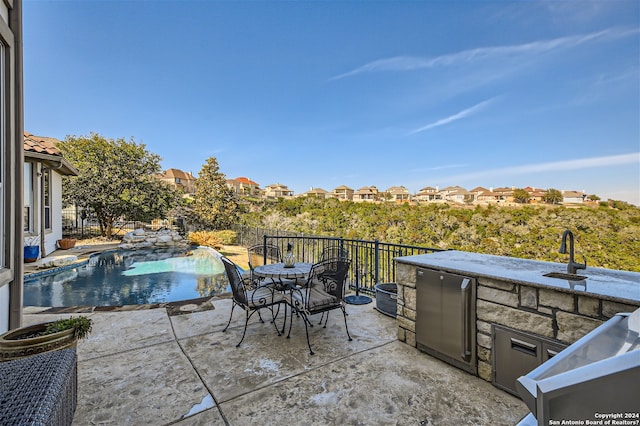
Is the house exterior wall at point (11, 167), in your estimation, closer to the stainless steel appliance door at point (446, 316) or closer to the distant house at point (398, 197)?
the stainless steel appliance door at point (446, 316)

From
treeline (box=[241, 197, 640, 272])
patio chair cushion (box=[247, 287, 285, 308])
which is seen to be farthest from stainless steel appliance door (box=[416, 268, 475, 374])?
treeline (box=[241, 197, 640, 272])

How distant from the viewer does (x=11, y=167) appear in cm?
262

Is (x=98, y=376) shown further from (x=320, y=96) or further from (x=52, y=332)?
(x=320, y=96)

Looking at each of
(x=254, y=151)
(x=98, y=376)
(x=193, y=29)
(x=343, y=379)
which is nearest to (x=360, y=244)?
(x=343, y=379)

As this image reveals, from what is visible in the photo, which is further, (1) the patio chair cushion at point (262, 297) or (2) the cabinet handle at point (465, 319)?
(1) the patio chair cushion at point (262, 297)

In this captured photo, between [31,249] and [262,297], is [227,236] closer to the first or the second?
[31,249]

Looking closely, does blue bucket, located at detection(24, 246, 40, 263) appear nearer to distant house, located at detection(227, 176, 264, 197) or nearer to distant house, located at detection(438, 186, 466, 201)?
distant house, located at detection(227, 176, 264, 197)

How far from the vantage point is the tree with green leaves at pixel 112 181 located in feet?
40.0

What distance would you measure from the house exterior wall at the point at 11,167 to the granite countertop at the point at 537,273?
3.88m

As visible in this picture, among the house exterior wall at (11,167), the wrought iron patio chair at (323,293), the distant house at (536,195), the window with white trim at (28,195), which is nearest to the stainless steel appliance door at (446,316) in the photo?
the wrought iron patio chair at (323,293)

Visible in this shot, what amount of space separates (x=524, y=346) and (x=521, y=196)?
1802 centimetres

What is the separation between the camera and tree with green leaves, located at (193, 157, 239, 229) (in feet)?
46.4

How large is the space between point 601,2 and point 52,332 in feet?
32.6

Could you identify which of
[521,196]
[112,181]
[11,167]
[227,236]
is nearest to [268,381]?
[11,167]
